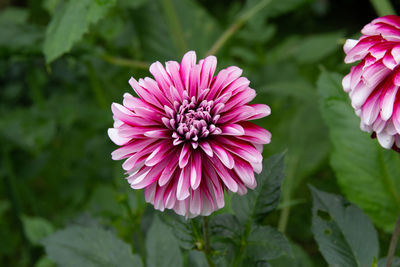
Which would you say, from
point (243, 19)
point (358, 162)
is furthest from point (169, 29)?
point (358, 162)

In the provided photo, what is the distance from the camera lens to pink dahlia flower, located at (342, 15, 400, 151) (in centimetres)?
50

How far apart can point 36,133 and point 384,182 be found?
0.97 meters

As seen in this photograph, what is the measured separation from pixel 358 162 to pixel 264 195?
0.30 meters

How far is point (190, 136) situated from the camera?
53 cm

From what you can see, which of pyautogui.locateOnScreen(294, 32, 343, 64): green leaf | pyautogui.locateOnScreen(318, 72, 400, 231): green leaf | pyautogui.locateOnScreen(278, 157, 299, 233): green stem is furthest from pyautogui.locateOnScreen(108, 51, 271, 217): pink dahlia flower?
pyautogui.locateOnScreen(294, 32, 343, 64): green leaf

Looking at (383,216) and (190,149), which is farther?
(383,216)

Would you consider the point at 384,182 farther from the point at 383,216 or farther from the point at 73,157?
the point at 73,157

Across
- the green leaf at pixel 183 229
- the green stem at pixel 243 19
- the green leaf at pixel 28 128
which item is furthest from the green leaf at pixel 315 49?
the green leaf at pixel 183 229

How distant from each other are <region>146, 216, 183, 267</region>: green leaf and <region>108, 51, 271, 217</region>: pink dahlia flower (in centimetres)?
18

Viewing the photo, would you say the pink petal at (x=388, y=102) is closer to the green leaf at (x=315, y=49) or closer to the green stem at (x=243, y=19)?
the green stem at (x=243, y=19)

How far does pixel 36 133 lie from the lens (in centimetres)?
134

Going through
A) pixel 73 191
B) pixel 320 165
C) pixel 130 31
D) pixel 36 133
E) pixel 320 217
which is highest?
pixel 130 31

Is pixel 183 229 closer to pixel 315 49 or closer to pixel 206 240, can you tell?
pixel 206 240

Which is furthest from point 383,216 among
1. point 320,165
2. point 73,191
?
point 73,191
